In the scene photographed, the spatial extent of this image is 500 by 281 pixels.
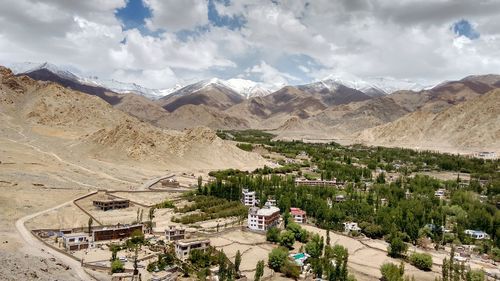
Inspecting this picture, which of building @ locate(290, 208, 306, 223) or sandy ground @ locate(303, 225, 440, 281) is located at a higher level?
building @ locate(290, 208, 306, 223)

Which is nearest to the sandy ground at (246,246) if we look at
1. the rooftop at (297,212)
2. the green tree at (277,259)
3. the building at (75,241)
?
the green tree at (277,259)

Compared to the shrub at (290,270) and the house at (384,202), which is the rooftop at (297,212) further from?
the shrub at (290,270)

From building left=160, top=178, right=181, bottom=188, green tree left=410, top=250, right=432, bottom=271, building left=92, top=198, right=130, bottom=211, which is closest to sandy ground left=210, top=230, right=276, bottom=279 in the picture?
green tree left=410, top=250, right=432, bottom=271

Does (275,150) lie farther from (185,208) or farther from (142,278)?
(142,278)

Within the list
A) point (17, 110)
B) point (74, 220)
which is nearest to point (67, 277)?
point (74, 220)

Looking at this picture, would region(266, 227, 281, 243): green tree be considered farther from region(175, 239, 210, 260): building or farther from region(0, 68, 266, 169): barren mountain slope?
region(0, 68, 266, 169): barren mountain slope
